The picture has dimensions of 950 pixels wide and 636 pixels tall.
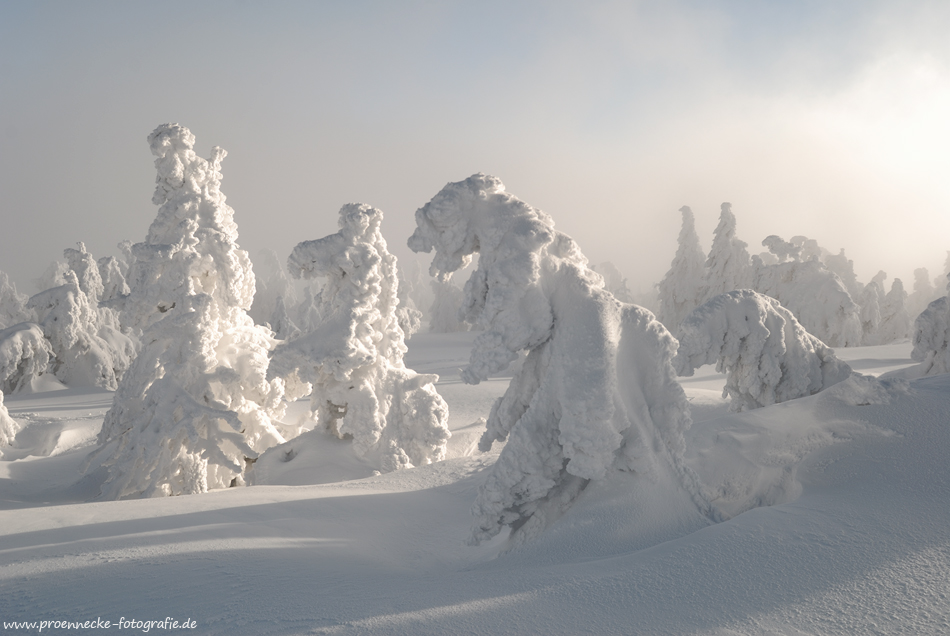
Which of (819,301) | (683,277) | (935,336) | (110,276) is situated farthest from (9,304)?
(819,301)

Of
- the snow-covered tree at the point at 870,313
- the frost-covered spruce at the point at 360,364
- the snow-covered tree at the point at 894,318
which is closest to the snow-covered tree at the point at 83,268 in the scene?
the frost-covered spruce at the point at 360,364

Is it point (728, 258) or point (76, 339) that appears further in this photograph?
point (728, 258)

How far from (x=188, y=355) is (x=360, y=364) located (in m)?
2.87

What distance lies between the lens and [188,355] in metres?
9.06

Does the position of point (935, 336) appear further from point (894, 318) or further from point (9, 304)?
point (9, 304)

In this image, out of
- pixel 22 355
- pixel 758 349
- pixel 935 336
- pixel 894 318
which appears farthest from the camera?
pixel 894 318

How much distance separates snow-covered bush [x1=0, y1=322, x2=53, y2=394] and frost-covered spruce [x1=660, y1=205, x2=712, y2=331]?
30.4 meters

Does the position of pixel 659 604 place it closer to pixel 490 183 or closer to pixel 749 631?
pixel 749 631

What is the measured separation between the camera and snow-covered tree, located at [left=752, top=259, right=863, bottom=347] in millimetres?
25094

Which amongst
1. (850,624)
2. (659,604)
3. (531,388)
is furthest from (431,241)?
(850,624)

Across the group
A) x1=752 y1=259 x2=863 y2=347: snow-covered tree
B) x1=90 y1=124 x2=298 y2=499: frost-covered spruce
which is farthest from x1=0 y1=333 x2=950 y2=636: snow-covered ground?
x1=752 y1=259 x2=863 y2=347: snow-covered tree

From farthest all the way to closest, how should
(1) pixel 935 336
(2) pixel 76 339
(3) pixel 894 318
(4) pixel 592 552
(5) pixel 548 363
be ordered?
1. (3) pixel 894 318
2. (2) pixel 76 339
3. (1) pixel 935 336
4. (5) pixel 548 363
5. (4) pixel 592 552

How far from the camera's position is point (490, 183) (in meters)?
5.04

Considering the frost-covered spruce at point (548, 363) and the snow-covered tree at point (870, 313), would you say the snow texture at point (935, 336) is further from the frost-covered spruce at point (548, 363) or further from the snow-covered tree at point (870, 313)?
the snow-covered tree at point (870, 313)
